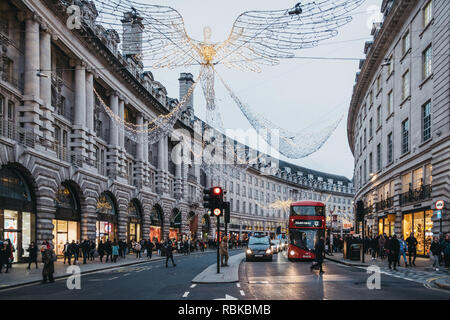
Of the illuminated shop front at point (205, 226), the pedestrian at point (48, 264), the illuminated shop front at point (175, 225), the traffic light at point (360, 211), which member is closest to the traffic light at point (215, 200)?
the pedestrian at point (48, 264)

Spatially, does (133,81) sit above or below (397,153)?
above

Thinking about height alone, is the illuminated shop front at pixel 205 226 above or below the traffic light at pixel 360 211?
below

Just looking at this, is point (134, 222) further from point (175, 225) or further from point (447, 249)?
point (447, 249)

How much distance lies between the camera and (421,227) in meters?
32.8

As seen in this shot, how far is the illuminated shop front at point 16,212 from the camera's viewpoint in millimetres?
28102

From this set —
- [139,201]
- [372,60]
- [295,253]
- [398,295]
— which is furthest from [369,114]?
[398,295]

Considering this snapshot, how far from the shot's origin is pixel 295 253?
116ft

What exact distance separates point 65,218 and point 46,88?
9355mm

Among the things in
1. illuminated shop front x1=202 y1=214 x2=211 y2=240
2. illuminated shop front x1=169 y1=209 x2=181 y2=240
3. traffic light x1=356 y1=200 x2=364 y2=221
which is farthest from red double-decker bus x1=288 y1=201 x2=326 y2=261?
illuminated shop front x1=202 y1=214 x2=211 y2=240

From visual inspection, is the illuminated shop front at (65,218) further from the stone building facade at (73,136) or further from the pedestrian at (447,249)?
the pedestrian at (447,249)

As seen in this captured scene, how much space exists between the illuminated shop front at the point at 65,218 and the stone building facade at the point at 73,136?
0.25ft

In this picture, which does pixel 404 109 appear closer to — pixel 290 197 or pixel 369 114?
pixel 369 114

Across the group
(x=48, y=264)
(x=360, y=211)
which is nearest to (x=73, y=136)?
(x=48, y=264)
